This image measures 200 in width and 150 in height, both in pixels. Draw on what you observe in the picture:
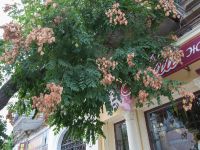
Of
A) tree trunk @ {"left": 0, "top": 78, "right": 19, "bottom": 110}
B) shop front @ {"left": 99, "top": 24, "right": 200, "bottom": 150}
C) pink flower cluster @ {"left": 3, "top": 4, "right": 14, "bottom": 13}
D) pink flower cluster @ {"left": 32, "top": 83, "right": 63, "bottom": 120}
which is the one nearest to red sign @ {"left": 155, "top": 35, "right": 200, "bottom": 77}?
shop front @ {"left": 99, "top": 24, "right": 200, "bottom": 150}

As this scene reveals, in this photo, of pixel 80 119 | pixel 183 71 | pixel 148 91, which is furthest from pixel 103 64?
pixel 183 71

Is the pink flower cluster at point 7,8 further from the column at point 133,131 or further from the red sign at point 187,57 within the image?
the column at point 133,131

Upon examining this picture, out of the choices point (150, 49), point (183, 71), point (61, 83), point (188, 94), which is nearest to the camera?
point (61, 83)

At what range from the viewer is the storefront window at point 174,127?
5770mm

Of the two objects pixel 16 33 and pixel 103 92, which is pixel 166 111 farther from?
pixel 16 33

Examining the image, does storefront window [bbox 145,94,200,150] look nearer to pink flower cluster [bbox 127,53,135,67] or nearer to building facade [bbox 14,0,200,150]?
building facade [bbox 14,0,200,150]

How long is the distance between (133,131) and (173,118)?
102cm

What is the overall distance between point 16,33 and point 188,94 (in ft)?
8.78

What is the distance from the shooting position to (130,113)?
677cm

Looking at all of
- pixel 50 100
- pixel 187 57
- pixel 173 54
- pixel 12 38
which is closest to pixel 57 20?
pixel 12 38

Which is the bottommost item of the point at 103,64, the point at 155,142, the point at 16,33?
the point at 155,142

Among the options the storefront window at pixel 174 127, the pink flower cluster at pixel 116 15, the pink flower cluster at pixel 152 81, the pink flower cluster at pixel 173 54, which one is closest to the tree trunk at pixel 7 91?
the pink flower cluster at pixel 116 15

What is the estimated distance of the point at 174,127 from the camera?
619 centimetres

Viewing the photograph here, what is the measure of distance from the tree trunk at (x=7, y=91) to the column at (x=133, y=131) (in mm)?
2901
